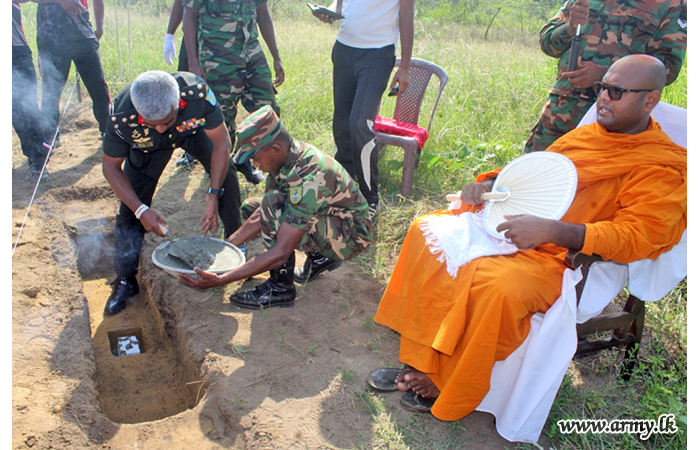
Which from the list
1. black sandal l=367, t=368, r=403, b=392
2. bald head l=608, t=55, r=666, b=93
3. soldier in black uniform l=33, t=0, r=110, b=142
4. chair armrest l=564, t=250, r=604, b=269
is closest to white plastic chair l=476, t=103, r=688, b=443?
chair armrest l=564, t=250, r=604, b=269

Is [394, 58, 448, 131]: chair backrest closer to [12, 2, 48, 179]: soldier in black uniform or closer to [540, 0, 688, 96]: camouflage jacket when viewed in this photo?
[540, 0, 688, 96]: camouflage jacket

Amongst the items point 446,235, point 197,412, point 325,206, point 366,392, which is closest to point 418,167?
point 325,206

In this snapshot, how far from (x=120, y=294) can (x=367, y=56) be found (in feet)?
8.66

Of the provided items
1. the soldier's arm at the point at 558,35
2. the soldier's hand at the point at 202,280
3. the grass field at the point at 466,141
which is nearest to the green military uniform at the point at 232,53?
the grass field at the point at 466,141

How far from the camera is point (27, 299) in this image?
3.30m

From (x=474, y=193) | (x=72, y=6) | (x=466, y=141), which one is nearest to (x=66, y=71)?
(x=72, y=6)

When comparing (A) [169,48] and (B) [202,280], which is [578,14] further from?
(A) [169,48]

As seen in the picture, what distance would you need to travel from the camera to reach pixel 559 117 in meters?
3.44

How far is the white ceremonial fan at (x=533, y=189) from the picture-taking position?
2447mm

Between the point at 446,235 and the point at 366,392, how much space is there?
0.94 metres

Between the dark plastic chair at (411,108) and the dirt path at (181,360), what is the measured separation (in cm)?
129

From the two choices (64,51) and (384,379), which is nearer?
(384,379)

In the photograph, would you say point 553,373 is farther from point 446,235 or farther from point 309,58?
point 309,58

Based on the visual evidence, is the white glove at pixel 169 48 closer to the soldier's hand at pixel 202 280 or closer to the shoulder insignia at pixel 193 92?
the shoulder insignia at pixel 193 92
